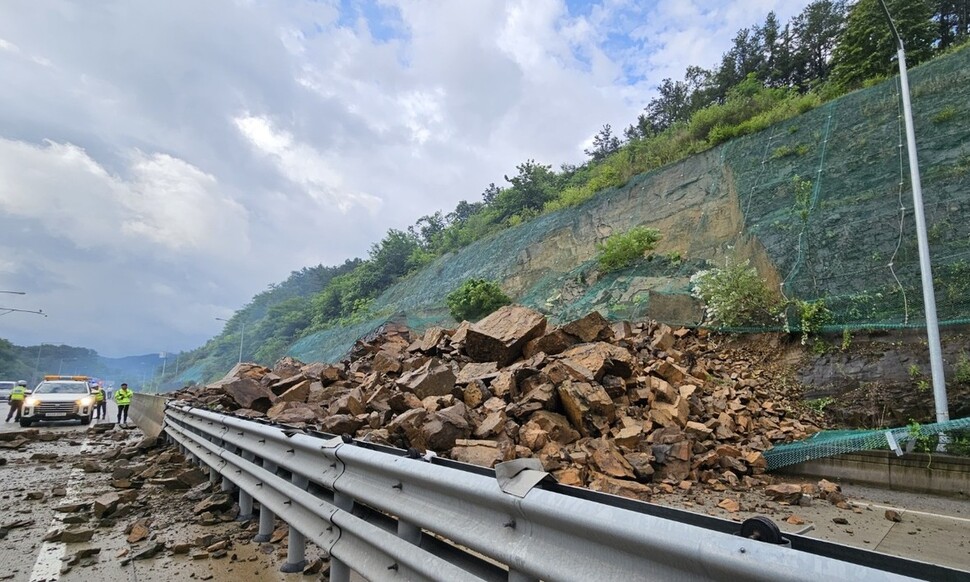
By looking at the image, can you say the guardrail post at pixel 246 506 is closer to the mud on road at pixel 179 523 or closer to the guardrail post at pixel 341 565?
the mud on road at pixel 179 523

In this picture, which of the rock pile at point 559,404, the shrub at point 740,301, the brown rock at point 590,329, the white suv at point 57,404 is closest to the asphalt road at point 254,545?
the rock pile at point 559,404

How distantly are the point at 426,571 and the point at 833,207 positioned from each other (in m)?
15.0

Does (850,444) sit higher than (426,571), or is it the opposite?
(426,571)

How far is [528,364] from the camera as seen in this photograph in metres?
7.64

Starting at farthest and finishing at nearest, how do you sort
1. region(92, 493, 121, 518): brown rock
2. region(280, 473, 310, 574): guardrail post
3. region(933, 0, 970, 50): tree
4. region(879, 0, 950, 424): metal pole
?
region(933, 0, 970, 50): tree → region(879, 0, 950, 424): metal pole → region(92, 493, 121, 518): brown rock → region(280, 473, 310, 574): guardrail post

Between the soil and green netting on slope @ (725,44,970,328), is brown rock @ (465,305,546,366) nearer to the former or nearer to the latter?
the soil

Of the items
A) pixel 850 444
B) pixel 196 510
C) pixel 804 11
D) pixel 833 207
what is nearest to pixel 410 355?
pixel 196 510

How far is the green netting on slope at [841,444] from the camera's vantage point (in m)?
6.73

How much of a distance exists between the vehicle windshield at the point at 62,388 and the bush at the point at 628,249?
18320mm

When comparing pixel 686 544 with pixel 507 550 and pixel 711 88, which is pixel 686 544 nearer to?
pixel 507 550

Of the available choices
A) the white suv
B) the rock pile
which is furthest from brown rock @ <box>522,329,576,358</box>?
the white suv

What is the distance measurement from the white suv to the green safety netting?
10.6m

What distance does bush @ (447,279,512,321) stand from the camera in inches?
797

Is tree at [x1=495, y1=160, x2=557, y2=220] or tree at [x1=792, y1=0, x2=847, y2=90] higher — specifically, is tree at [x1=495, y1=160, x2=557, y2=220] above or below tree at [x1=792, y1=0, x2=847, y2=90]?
below
